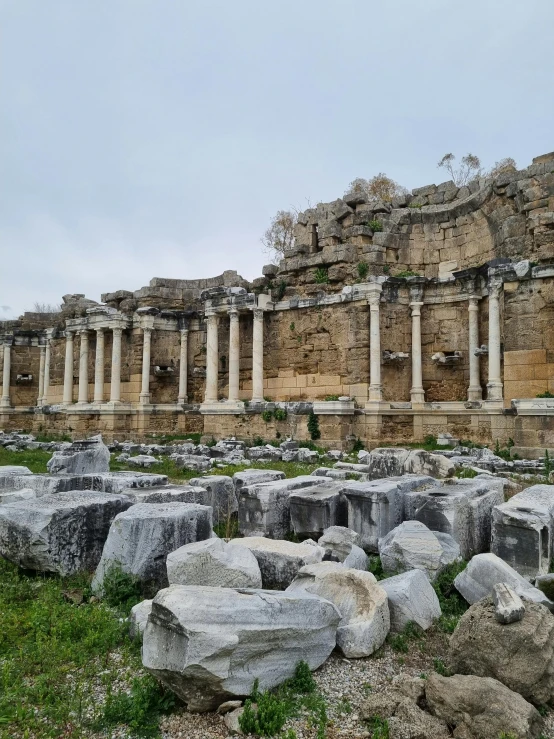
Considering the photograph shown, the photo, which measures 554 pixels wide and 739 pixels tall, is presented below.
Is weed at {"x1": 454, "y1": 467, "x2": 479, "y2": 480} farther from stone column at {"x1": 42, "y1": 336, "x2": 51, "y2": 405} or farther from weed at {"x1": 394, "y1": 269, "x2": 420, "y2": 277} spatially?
stone column at {"x1": 42, "y1": 336, "x2": 51, "y2": 405}

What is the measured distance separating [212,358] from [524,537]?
15190mm

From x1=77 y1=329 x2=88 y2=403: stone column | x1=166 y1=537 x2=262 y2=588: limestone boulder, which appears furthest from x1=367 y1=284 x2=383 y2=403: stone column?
x1=166 y1=537 x2=262 y2=588: limestone boulder

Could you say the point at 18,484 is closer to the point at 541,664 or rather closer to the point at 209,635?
the point at 209,635

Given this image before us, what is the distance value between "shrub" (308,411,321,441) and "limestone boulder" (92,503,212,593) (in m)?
11.1

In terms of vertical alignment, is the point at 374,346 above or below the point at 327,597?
above

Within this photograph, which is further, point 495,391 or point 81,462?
point 495,391

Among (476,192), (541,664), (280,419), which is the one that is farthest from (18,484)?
A: (476,192)

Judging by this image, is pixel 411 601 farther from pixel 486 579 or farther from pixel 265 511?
pixel 265 511

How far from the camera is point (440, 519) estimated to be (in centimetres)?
589

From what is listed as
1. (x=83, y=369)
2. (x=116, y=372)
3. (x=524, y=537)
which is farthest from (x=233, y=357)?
(x=524, y=537)

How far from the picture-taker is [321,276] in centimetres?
1800

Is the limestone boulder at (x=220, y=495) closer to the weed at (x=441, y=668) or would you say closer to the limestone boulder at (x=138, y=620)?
the limestone boulder at (x=138, y=620)

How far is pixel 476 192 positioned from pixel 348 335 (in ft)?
20.8

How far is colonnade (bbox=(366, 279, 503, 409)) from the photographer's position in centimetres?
1510
